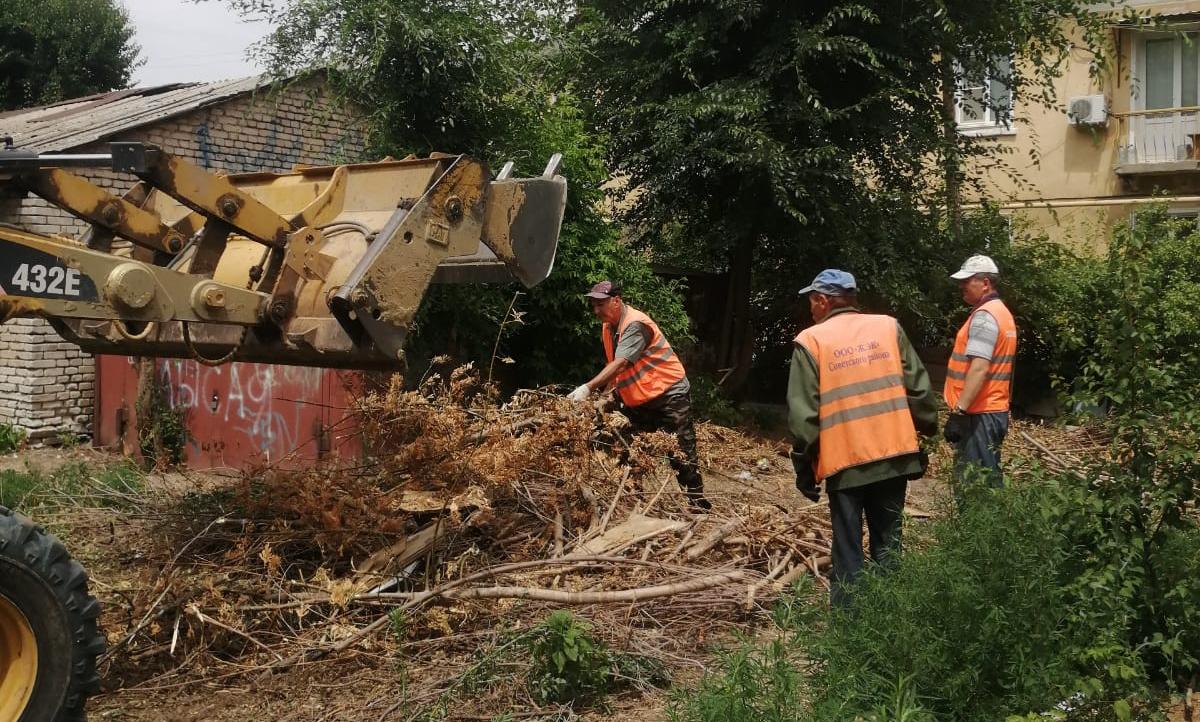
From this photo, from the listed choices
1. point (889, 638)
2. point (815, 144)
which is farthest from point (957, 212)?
point (889, 638)

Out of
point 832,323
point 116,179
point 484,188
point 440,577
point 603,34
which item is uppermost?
point 603,34

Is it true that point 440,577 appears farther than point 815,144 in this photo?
No

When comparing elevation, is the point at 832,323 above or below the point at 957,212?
below

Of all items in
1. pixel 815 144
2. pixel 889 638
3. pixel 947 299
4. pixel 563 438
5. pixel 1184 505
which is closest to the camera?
pixel 889 638

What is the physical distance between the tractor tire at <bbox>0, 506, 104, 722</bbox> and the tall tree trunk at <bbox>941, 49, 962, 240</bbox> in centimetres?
1091

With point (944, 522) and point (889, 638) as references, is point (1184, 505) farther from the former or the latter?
point (889, 638)

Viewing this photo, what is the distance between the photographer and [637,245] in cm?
1403

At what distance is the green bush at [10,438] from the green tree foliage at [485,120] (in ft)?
15.3

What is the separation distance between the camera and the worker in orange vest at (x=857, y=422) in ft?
16.8

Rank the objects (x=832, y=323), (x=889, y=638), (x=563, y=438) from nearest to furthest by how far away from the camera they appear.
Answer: (x=889, y=638), (x=832, y=323), (x=563, y=438)

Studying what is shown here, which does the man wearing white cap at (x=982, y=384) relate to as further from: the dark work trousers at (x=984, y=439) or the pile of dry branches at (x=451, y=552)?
the pile of dry branches at (x=451, y=552)

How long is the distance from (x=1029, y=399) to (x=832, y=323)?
10.7 metres

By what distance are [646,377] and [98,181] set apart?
7.41 meters

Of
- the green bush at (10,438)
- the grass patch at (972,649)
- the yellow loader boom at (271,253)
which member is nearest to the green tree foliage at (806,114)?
the yellow loader boom at (271,253)
